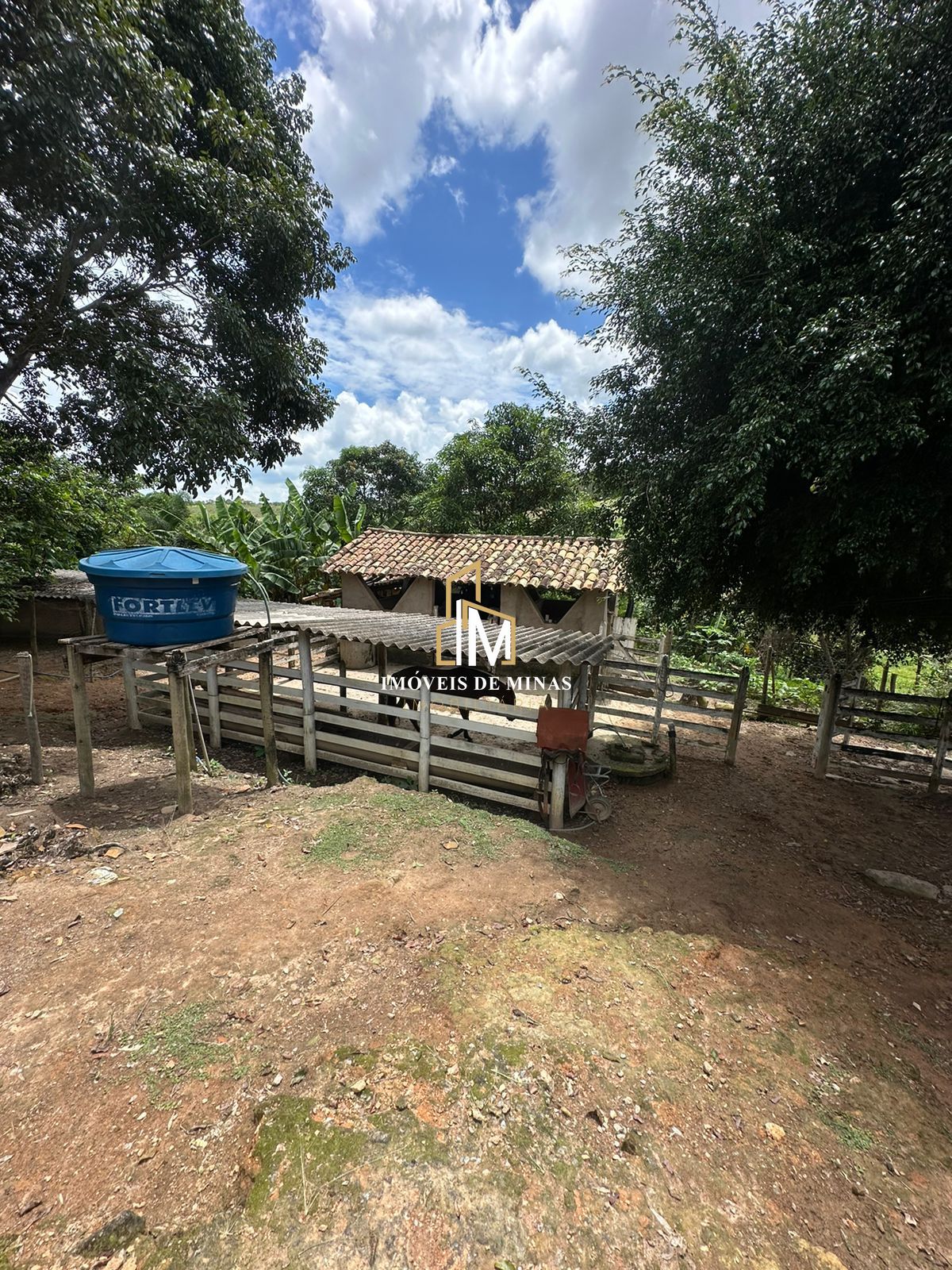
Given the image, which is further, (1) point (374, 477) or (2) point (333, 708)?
(1) point (374, 477)

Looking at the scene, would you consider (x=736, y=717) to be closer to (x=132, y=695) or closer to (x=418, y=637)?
(x=418, y=637)

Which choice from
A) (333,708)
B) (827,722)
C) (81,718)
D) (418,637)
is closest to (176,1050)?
(81,718)

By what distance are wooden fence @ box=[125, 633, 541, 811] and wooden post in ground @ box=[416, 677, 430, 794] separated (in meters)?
0.01

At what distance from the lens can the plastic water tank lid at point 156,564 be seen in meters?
5.12

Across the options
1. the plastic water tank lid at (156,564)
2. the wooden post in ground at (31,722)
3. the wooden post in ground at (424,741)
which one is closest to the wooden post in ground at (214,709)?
the wooden post in ground at (31,722)

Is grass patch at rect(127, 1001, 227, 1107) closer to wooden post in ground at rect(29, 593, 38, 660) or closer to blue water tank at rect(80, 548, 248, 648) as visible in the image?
blue water tank at rect(80, 548, 248, 648)

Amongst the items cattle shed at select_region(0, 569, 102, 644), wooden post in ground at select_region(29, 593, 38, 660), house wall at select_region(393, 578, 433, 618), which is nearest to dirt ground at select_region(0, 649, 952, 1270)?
cattle shed at select_region(0, 569, 102, 644)

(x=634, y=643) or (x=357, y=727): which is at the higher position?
(x=357, y=727)

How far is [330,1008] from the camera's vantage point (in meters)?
3.09

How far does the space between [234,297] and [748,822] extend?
10910 mm

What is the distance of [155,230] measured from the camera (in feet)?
21.1

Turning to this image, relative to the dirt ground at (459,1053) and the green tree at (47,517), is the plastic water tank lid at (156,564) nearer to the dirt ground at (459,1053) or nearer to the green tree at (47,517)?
the dirt ground at (459,1053)

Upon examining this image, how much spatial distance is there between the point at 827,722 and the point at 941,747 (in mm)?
1342

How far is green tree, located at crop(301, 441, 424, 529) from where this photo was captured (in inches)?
1134
